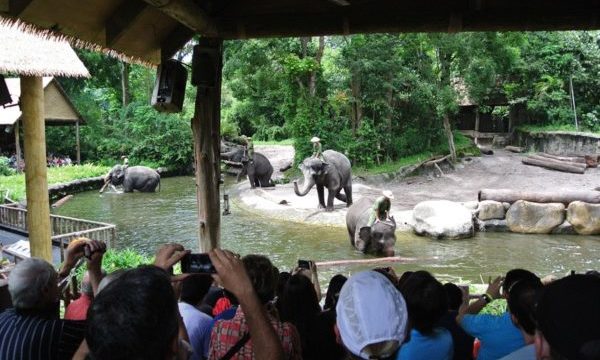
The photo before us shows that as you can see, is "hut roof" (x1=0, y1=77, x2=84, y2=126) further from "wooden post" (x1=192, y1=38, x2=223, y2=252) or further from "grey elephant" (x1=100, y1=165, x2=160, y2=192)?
"wooden post" (x1=192, y1=38, x2=223, y2=252)

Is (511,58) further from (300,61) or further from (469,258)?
(469,258)

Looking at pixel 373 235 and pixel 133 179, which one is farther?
pixel 133 179

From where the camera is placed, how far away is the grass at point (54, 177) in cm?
1603

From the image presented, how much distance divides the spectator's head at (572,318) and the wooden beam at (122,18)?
3.71m

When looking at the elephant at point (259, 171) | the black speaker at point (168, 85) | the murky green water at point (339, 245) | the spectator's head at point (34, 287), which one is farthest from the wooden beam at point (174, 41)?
the elephant at point (259, 171)

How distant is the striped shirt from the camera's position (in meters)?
1.95

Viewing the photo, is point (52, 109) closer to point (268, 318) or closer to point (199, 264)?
point (199, 264)

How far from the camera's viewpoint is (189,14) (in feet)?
13.1

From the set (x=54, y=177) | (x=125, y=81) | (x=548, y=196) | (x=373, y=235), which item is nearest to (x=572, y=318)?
(x=373, y=235)

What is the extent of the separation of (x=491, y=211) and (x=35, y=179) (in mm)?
10263

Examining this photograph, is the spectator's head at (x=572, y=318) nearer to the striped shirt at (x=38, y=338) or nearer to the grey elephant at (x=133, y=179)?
the striped shirt at (x=38, y=338)

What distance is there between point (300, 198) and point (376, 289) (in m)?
15.0


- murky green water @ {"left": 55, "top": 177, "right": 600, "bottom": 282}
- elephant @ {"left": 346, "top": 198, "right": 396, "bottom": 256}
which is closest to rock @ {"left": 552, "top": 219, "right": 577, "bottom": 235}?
murky green water @ {"left": 55, "top": 177, "right": 600, "bottom": 282}

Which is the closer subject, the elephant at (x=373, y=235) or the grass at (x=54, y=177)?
the elephant at (x=373, y=235)
